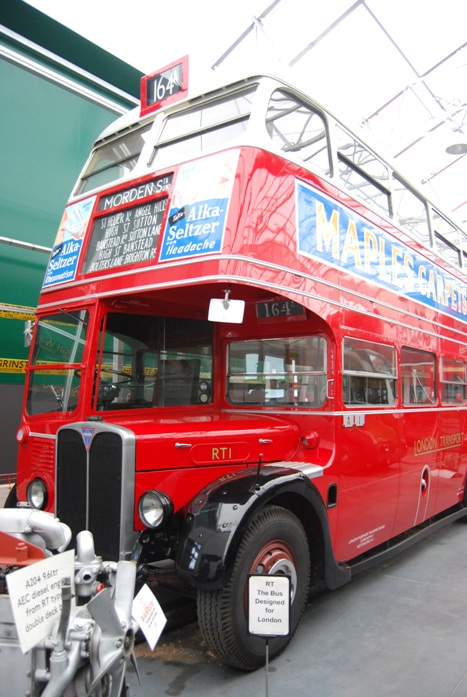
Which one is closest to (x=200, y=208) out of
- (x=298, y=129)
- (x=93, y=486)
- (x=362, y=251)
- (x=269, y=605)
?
(x=298, y=129)

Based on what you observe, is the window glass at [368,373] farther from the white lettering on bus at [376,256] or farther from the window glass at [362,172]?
the window glass at [362,172]

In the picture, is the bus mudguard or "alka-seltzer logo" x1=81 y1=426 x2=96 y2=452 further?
"alka-seltzer logo" x1=81 y1=426 x2=96 y2=452

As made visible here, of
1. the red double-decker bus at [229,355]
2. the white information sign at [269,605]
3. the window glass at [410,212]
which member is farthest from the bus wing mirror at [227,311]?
the window glass at [410,212]

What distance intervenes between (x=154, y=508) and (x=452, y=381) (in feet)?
15.9

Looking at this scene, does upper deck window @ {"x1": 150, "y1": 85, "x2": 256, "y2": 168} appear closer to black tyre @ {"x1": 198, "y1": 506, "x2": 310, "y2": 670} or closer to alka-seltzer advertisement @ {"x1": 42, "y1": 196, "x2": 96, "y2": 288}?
alka-seltzer advertisement @ {"x1": 42, "y1": 196, "x2": 96, "y2": 288}

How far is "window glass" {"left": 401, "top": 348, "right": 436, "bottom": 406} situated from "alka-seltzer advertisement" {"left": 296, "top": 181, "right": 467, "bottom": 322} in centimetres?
61

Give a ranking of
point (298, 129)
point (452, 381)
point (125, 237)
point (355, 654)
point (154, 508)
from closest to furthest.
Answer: point (154, 508) → point (355, 654) → point (125, 237) → point (298, 129) → point (452, 381)

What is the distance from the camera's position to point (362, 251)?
15.8 feet

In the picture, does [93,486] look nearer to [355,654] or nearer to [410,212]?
[355,654]

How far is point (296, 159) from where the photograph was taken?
399cm

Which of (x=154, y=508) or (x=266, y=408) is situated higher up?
(x=266, y=408)

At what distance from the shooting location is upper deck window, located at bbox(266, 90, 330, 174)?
3.96 m

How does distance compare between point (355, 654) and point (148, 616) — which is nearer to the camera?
point (148, 616)

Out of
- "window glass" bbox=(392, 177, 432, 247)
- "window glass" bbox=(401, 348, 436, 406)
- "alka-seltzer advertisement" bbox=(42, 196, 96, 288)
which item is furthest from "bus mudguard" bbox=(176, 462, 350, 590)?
"window glass" bbox=(392, 177, 432, 247)
